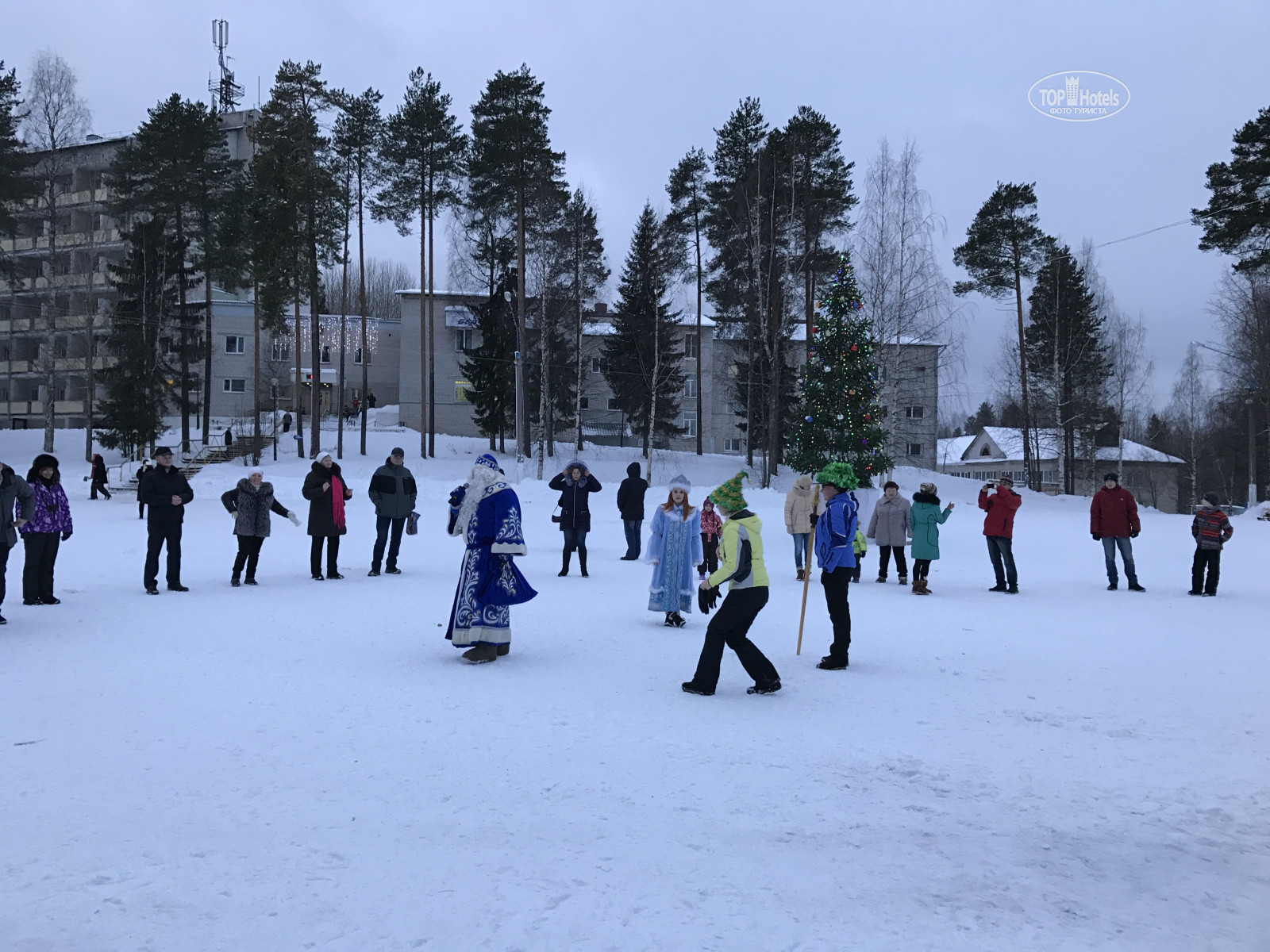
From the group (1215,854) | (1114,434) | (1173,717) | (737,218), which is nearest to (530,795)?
(1215,854)

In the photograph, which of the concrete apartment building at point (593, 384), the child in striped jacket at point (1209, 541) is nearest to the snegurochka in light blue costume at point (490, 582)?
the child in striped jacket at point (1209, 541)

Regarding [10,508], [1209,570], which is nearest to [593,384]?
[1209,570]

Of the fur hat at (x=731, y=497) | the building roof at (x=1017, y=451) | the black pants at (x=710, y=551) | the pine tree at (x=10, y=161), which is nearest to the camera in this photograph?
the fur hat at (x=731, y=497)

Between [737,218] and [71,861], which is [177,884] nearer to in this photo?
[71,861]

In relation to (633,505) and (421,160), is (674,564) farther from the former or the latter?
(421,160)

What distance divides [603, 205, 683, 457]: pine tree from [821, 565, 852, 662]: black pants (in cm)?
3447

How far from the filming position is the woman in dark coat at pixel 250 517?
1352cm

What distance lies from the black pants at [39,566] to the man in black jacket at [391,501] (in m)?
4.58

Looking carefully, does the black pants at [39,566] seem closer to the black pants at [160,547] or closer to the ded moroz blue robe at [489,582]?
the black pants at [160,547]

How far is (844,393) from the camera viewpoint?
1049 inches

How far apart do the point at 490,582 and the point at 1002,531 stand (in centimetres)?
918

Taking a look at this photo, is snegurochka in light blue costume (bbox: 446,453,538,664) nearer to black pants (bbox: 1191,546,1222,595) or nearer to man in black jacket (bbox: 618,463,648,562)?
man in black jacket (bbox: 618,463,648,562)

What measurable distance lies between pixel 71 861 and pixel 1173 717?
7.01 meters

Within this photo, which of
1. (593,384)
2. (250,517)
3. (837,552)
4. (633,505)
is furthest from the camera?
(593,384)
